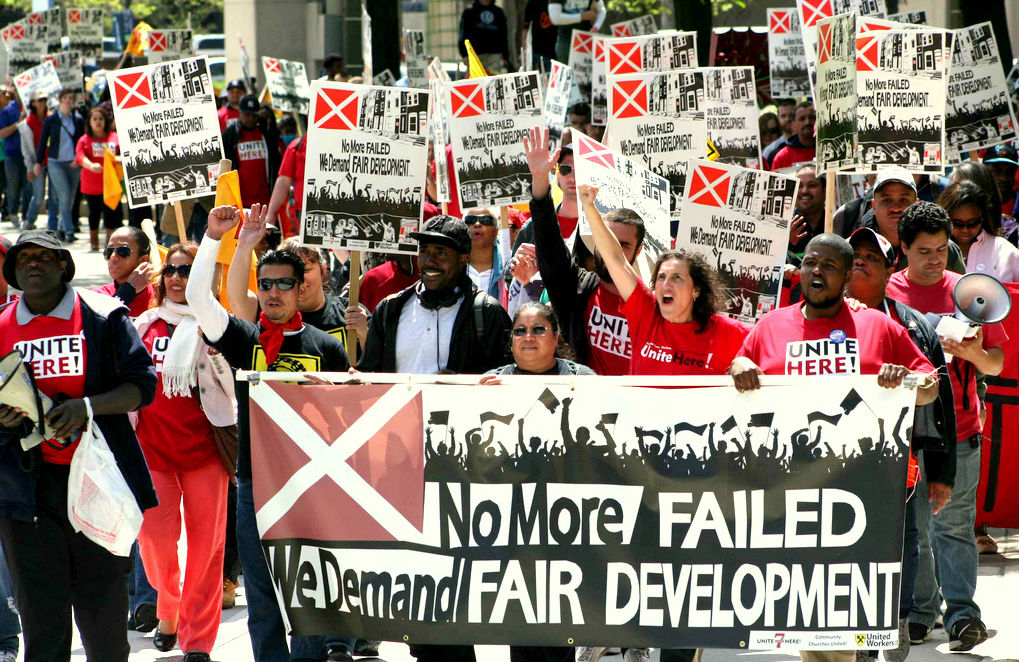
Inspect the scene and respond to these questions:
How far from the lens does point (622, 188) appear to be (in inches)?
270

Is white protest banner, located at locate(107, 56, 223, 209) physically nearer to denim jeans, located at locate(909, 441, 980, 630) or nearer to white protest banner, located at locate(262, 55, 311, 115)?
denim jeans, located at locate(909, 441, 980, 630)

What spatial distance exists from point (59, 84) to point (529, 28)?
7.09m

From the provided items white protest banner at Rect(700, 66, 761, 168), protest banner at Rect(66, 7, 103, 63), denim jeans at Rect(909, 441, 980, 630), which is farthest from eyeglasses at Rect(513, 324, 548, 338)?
protest banner at Rect(66, 7, 103, 63)

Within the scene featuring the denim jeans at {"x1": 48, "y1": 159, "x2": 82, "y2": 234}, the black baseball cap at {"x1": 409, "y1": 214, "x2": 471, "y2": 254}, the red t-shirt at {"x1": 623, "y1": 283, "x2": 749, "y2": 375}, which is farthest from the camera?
the denim jeans at {"x1": 48, "y1": 159, "x2": 82, "y2": 234}

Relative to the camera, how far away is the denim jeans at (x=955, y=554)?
243 inches

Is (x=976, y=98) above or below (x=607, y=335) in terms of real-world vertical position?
above

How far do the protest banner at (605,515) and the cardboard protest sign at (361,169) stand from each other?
2.15 meters

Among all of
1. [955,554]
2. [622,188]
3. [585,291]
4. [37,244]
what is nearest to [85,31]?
[622,188]

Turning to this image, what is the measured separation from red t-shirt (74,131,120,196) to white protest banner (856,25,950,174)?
1108cm

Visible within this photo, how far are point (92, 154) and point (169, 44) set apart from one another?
1681 mm

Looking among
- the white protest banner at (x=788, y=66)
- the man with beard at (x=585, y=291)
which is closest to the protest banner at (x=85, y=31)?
the white protest banner at (x=788, y=66)

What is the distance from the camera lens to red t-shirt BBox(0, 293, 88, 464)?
516 centimetres

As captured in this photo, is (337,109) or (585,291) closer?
(585,291)

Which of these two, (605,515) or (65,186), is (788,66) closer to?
(65,186)
